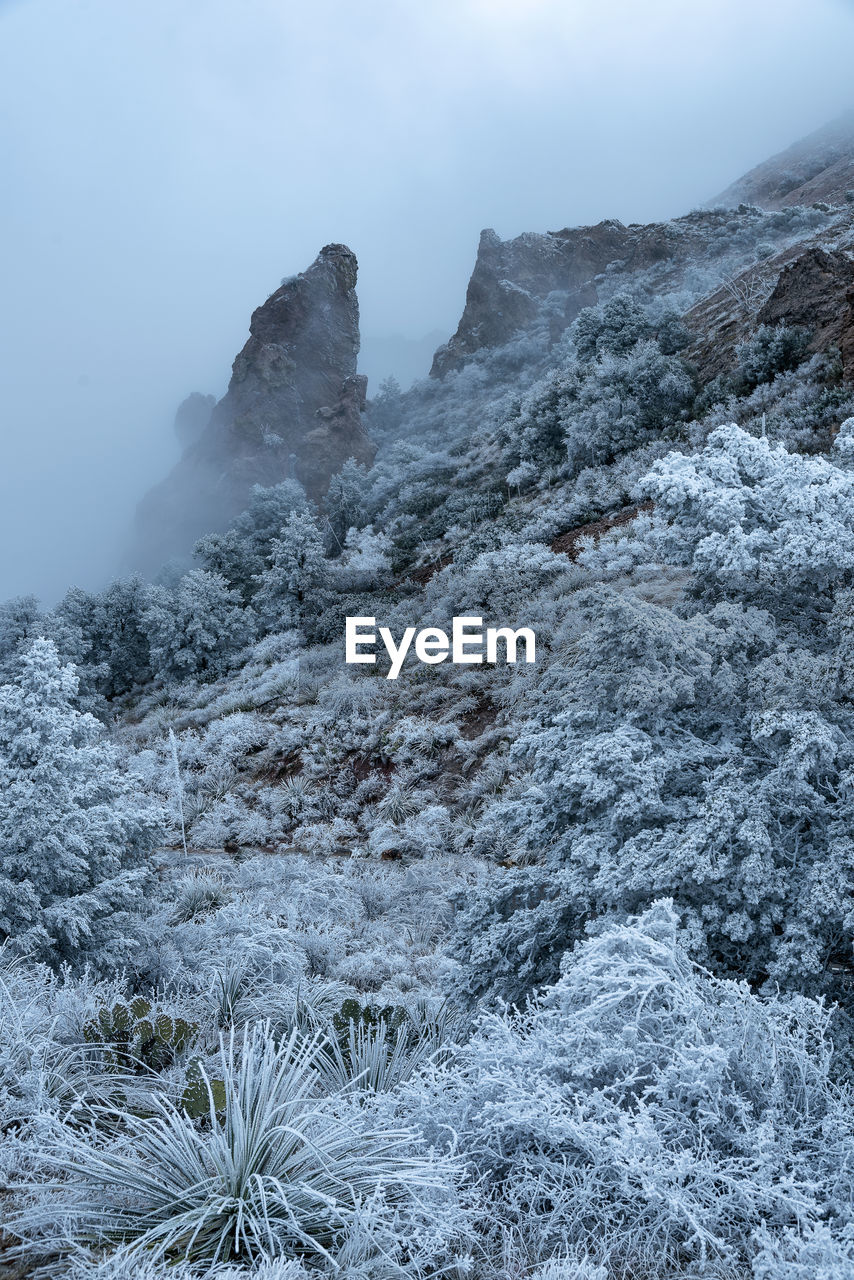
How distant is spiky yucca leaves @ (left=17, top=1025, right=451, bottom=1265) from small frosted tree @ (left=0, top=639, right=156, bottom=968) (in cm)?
383

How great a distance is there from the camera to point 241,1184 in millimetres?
2355

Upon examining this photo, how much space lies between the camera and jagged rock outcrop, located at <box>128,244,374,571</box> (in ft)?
170

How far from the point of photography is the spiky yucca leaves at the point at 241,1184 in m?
2.22

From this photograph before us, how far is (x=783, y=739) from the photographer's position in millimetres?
4004

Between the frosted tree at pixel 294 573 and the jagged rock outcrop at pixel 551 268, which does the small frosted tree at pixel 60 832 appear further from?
the jagged rock outcrop at pixel 551 268

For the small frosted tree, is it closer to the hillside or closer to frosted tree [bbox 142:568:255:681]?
the hillside

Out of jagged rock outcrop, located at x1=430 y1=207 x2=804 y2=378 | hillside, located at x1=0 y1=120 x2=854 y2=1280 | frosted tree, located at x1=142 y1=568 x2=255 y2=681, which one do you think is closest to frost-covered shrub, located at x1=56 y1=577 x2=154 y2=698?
frosted tree, located at x1=142 y1=568 x2=255 y2=681

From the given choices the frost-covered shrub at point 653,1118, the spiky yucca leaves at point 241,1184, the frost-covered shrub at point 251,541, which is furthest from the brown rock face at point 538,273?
the spiky yucca leaves at point 241,1184

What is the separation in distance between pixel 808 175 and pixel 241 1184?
6334 cm

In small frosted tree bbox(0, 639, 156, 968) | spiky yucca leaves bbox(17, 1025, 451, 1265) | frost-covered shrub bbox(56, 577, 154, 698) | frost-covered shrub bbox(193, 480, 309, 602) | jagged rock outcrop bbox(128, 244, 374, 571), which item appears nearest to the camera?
spiky yucca leaves bbox(17, 1025, 451, 1265)

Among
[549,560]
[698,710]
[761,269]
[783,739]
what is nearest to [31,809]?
[698,710]

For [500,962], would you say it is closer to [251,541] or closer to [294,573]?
[294,573]

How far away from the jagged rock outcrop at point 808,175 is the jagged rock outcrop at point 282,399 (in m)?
26.2

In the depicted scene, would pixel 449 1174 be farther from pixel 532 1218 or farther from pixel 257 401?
pixel 257 401
